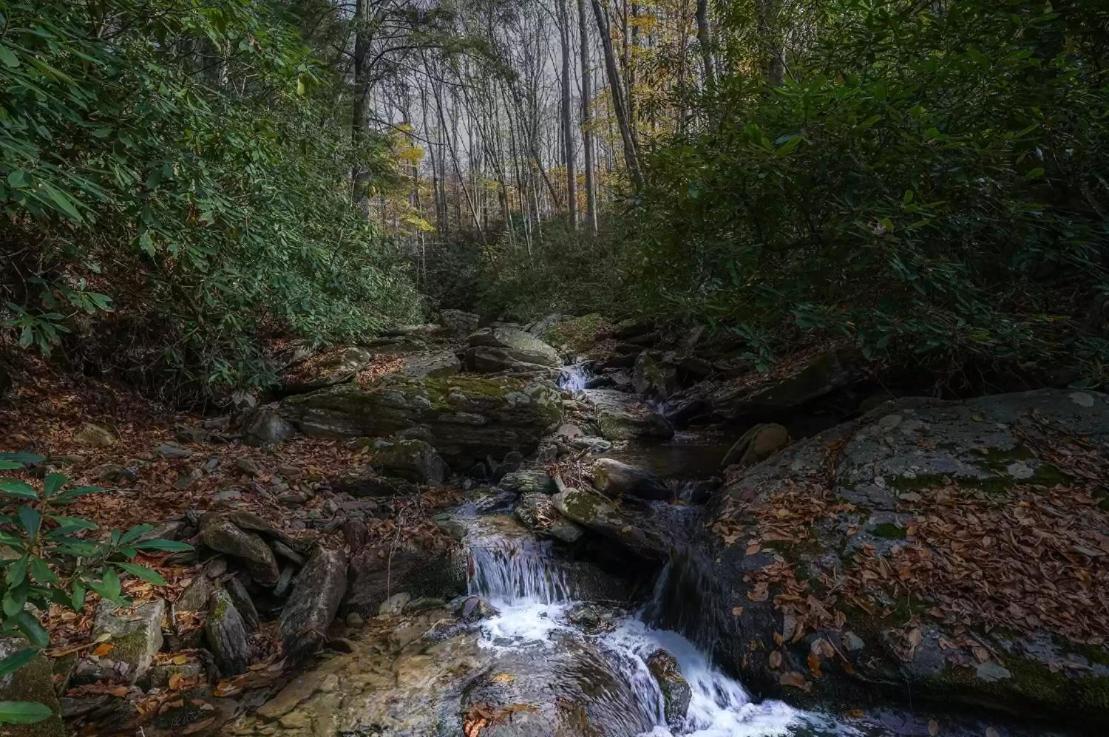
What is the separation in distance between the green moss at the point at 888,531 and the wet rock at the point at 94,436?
755 cm

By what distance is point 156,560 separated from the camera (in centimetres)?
440

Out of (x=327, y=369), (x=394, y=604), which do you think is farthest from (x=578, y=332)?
(x=394, y=604)

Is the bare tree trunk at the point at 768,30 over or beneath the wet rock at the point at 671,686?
over

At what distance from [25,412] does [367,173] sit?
22.6 feet

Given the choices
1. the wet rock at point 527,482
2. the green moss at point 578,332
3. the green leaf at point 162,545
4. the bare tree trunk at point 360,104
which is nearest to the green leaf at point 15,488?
the green leaf at point 162,545

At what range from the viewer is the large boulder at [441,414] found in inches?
291

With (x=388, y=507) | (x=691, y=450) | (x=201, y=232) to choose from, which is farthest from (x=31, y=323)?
(x=691, y=450)

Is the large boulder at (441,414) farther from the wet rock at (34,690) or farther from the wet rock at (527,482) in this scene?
the wet rock at (34,690)

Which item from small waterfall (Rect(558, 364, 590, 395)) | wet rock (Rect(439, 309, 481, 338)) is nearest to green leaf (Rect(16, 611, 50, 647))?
small waterfall (Rect(558, 364, 590, 395))

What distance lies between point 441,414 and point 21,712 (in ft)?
21.3

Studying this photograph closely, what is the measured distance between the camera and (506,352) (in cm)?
1158

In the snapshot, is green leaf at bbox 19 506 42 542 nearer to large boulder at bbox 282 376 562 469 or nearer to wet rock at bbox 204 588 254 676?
wet rock at bbox 204 588 254 676

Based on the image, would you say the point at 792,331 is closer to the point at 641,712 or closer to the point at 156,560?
the point at 641,712

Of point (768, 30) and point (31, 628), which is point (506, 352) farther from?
point (31, 628)
